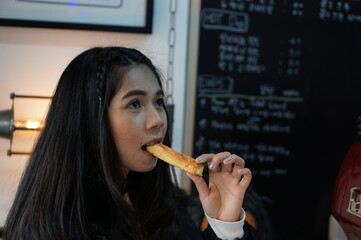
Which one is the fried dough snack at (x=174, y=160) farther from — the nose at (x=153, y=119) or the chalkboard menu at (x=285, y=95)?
the chalkboard menu at (x=285, y=95)

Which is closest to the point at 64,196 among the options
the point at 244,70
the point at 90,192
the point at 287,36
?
the point at 90,192

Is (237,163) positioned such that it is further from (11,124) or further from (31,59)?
(31,59)

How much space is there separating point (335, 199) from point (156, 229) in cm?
62

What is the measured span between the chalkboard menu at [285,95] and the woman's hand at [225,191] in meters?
0.76

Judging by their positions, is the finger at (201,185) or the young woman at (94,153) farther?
the finger at (201,185)

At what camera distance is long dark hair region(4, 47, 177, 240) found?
1.21 metres

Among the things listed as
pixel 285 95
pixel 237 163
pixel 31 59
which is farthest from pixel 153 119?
pixel 285 95

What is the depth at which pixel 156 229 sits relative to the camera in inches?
57.1

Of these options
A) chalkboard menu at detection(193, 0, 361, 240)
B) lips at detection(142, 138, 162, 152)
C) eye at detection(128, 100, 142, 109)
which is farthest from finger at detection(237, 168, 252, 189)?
chalkboard menu at detection(193, 0, 361, 240)

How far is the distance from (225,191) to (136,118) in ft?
1.29

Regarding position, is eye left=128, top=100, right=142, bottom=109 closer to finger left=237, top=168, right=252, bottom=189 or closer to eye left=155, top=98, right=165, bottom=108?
eye left=155, top=98, right=165, bottom=108

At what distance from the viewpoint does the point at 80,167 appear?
1247 mm

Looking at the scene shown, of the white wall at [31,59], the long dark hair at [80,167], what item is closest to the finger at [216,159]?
the long dark hair at [80,167]

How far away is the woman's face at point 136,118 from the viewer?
1.26 metres
